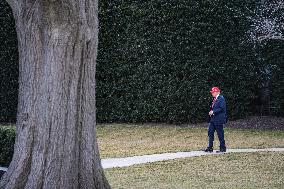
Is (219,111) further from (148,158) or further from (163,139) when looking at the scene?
(163,139)

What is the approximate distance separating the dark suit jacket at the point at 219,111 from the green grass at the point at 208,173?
0.94 m

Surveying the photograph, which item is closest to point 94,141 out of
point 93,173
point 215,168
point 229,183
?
point 93,173

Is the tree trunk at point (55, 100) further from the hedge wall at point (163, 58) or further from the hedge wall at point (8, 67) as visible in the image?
the hedge wall at point (8, 67)

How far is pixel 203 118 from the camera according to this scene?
20844 millimetres

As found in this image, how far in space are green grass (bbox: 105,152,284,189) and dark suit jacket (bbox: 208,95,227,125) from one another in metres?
0.94

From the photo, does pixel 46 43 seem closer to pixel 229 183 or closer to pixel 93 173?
pixel 93 173

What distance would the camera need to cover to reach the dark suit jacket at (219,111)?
46.6 feet

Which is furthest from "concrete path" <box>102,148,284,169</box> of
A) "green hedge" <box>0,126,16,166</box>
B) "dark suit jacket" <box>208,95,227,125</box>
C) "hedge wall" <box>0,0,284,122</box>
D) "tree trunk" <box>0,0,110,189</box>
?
"hedge wall" <box>0,0,284,122</box>

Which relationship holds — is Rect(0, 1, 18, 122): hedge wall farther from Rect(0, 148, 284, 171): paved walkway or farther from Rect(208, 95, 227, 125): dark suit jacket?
Rect(208, 95, 227, 125): dark suit jacket

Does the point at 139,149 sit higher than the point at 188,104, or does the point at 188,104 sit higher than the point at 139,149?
the point at 188,104

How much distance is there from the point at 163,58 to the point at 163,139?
155 inches

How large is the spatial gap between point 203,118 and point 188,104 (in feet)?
2.75

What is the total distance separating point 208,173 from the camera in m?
11.8

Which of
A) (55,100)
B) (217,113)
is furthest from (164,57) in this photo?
(55,100)
